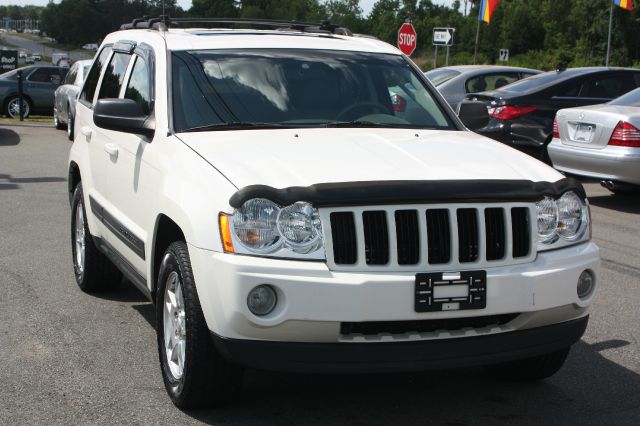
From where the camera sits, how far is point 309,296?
4.10 m

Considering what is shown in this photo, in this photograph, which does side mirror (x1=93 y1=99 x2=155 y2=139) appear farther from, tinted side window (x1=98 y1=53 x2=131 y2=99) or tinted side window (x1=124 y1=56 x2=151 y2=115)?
tinted side window (x1=98 y1=53 x2=131 y2=99)

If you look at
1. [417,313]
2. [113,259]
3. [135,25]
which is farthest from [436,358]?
[135,25]

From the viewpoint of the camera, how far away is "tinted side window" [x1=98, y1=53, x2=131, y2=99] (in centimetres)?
653

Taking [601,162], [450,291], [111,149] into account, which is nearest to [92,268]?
[111,149]

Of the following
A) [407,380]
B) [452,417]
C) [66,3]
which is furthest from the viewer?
[66,3]

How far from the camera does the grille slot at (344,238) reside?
4176mm

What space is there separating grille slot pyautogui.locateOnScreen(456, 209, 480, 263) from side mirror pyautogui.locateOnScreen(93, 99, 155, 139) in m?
1.86

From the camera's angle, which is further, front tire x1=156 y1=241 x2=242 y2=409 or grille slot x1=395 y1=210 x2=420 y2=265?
→ front tire x1=156 y1=241 x2=242 y2=409

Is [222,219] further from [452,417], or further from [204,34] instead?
[204,34]

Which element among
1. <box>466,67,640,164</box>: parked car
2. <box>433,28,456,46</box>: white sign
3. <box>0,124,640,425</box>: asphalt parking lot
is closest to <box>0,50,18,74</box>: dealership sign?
<box>433,28,456,46</box>: white sign

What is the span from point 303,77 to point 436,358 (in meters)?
2.12

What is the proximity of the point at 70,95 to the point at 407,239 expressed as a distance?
Answer: 16.6m

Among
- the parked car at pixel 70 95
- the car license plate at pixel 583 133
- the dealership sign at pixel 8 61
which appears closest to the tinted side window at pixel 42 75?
the parked car at pixel 70 95

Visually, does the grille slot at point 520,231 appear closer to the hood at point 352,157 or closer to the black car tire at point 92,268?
the hood at point 352,157
